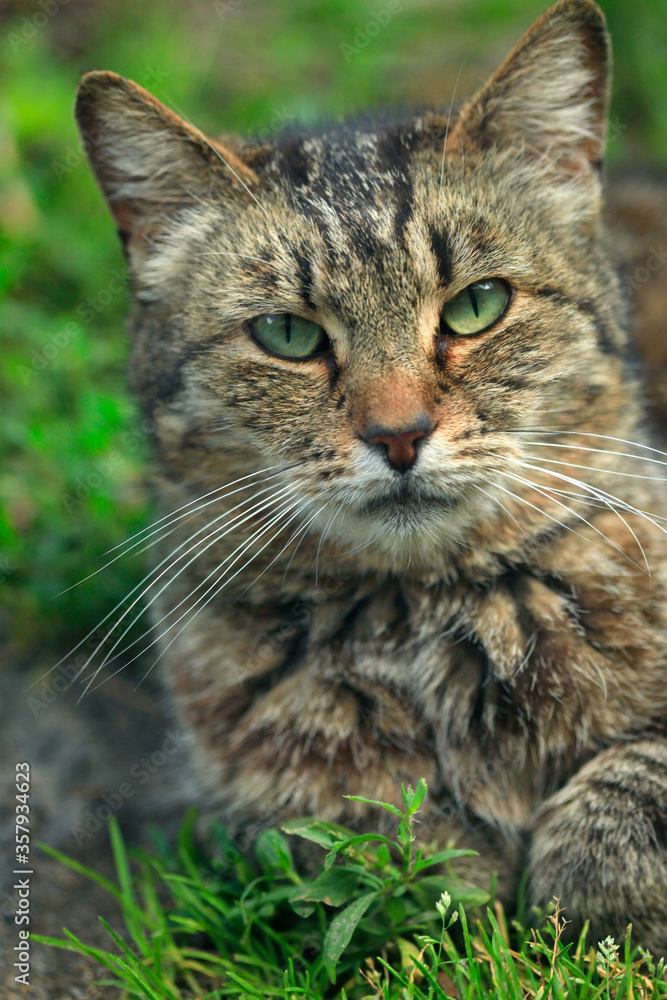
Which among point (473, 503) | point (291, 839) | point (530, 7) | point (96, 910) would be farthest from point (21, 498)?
point (530, 7)

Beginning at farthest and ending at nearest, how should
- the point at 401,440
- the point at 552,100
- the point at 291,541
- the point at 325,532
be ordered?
the point at 552,100, the point at 291,541, the point at 325,532, the point at 401,440

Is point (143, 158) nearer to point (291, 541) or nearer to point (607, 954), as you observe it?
point (291, 541)

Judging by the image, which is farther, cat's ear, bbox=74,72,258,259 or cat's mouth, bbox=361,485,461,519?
cat's ear, bbox=74,72,258,259

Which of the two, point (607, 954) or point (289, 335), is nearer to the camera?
point (607, 954)

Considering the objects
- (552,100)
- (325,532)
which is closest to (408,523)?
(325,532)

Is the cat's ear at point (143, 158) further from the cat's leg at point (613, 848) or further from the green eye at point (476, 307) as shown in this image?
the cat's leg at point (613, 848)

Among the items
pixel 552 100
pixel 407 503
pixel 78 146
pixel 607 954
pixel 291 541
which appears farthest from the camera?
pixel 78 146

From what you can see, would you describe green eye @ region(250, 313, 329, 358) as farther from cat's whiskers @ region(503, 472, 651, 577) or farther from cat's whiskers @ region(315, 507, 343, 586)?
cat's whiskers @ region(503, 472, 651, 577)

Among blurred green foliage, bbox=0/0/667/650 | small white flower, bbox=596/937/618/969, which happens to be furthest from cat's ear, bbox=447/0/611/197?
small white flower, bbox=596/937/618/969

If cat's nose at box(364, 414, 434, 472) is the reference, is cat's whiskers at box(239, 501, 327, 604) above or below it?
below
